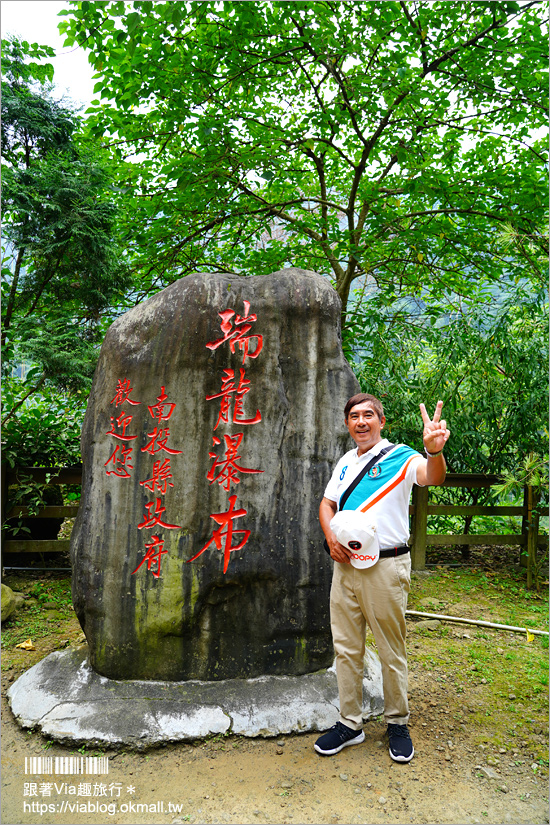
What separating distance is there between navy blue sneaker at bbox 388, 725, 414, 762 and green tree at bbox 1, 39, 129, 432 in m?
3.65

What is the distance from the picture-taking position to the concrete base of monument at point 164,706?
297 cm

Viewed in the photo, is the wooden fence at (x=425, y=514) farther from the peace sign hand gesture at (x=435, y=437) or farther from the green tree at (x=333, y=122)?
the peace sign hand gesture at (x=435, y=437)

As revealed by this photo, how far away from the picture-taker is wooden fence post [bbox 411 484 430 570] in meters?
5.94

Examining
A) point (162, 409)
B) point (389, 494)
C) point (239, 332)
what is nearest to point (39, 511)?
point (162, 409)

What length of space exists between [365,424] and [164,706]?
199 centimetres

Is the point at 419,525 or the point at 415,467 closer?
the point at 415,467

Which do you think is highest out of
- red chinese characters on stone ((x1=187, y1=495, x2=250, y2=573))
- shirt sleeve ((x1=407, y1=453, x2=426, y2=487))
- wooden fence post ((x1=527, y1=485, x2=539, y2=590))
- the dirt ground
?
shirt sleeve ((x1=407, y1=453, x2=426, y2=487))

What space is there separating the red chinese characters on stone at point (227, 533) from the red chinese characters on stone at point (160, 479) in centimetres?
35

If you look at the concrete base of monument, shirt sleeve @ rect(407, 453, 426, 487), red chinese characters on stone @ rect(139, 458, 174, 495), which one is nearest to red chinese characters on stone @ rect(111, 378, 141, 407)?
red chinese characters on stone @ rect(139, 458, 174, 495)

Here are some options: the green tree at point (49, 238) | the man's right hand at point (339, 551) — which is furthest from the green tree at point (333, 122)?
the man's right hand at point (339, 551)

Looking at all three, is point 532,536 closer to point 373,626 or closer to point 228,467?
point 373,626

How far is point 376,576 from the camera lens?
105 inches

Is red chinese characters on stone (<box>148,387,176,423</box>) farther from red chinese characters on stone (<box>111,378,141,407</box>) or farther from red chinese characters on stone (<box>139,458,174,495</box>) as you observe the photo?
red chinese characters on stone (<box>139,458,174,495</box>)

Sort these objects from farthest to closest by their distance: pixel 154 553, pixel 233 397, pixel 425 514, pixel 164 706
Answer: pixel 425 514 < pixel 233 397 < pixel 154 553 < pixel 164 706
